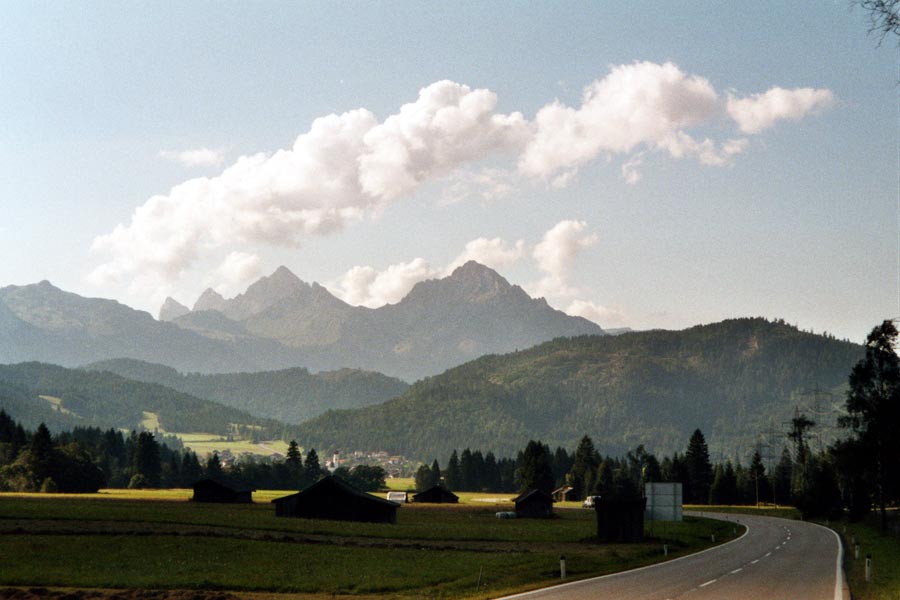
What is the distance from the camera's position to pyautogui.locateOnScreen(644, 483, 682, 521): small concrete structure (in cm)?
6931

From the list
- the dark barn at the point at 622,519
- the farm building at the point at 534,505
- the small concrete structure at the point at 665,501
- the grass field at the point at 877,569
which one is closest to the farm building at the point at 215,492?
the farm building at the point at 534,505

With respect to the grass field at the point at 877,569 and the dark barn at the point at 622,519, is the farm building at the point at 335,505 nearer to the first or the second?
the dark barn at the point at 622,519

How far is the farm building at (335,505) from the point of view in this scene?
9988cm

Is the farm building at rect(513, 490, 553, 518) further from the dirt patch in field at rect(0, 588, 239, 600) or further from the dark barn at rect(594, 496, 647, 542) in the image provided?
the dirt patch in field at rect(0, 588, 239, 600)

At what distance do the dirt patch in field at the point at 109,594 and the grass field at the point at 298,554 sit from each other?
1854mm

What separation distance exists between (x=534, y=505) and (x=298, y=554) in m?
77.7

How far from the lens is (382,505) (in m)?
99.6

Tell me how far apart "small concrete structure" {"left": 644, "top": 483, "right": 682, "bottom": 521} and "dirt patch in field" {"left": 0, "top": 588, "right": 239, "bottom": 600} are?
40.2 m

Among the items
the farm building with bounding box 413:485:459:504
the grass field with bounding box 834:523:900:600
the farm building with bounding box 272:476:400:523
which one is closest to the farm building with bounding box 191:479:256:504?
the farm building with bounding box 272:476:400:523

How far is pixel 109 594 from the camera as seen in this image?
37719 millimetres

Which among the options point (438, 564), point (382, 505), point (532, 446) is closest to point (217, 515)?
point (382, 505)

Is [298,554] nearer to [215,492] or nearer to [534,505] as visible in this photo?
[534,505]

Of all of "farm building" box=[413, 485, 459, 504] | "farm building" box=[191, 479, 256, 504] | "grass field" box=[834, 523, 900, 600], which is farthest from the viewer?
"farm building" box=[413, 485, 459, 504]

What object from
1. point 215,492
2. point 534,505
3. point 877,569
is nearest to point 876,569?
point 877,569
